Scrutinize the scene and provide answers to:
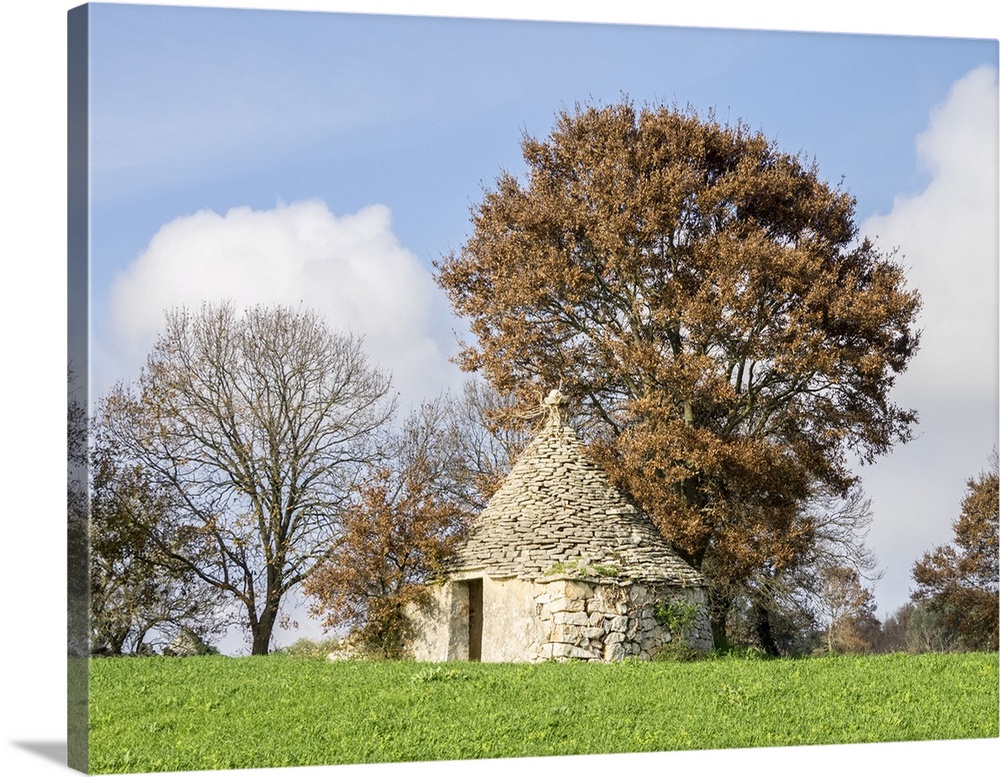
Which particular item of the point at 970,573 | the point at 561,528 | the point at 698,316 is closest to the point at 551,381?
the point at 698,316

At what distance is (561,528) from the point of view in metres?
18.2

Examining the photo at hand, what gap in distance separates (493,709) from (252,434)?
10.4 metres

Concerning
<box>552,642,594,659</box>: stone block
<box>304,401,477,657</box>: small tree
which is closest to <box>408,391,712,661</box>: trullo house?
<box>552,642,594,659</box>: stone block

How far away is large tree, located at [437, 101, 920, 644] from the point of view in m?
20.5

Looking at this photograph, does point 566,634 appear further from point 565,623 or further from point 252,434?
point 252,434

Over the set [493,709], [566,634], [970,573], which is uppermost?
[970,573]

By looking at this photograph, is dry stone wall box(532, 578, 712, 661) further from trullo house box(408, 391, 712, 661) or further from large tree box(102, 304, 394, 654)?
large tree box(102, 304, 394, 654)

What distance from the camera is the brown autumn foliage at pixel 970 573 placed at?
59.0 ft

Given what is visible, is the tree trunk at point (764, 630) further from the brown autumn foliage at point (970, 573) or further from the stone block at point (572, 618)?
the stone block at point (572, 618)

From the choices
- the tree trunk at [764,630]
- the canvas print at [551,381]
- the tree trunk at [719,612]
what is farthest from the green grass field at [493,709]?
the tree trunk at [764,630]

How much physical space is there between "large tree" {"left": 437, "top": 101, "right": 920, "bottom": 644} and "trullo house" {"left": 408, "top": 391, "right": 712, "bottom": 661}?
50.8 inches

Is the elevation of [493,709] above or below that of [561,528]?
below

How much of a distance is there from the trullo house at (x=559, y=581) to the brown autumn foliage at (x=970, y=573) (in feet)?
11.7

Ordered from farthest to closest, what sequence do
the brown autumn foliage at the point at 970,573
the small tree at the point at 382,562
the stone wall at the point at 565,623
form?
the small tree at the point at 382,562
the brown autumn foliage at the point at 970,573
the stone wall at the point at 565,623
